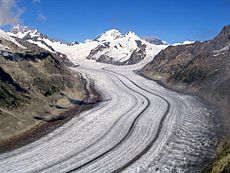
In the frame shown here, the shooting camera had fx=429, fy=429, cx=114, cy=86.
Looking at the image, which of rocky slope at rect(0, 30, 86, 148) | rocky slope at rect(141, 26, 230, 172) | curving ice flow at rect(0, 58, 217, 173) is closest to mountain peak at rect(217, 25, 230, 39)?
rocky slope at rect(141, 26, 230, 172)

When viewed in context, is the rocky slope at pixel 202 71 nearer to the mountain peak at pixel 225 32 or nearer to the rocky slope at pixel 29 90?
the mountain peak at pixel 225 32

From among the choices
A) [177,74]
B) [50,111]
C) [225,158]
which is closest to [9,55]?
[50,111]

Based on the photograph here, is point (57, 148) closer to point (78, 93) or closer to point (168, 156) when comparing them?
point (168, 156)

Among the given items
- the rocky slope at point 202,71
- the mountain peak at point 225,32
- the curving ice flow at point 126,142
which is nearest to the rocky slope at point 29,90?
the curving ice flow at point 126,142

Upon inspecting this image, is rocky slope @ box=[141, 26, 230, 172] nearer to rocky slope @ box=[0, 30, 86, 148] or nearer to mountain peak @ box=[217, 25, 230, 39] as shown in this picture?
mountain peak @ box=[217, 25, 230, 39]

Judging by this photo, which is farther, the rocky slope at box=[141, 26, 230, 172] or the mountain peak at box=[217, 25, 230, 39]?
the mountain peak at box=[217, 25, 230, 39]

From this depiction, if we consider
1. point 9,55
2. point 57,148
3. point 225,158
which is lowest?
point 225,158
